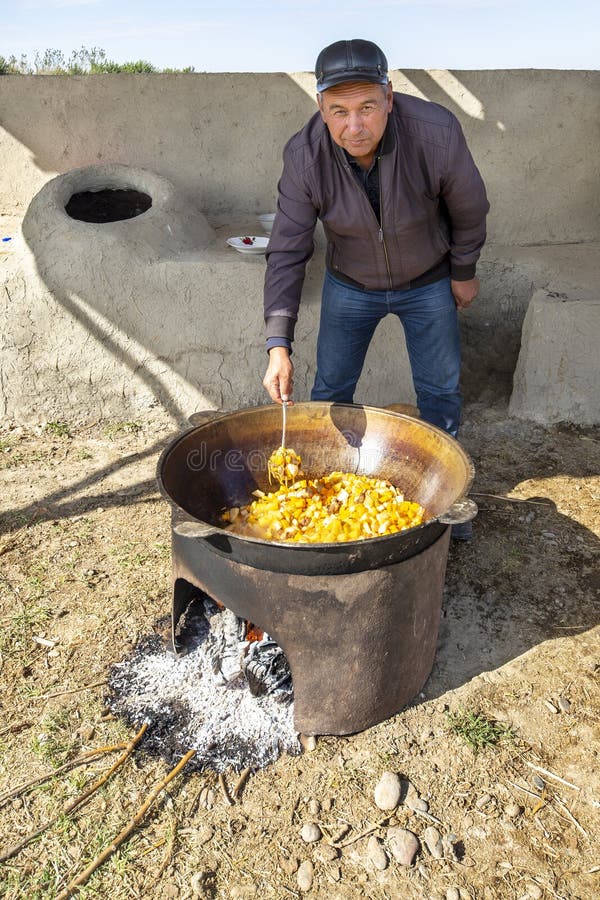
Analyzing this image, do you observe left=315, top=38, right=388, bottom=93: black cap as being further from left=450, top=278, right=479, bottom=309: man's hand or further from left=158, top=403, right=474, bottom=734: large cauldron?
left=158, top=403, right=474, bottom=734: large cauldron

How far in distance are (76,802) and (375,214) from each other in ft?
8.56

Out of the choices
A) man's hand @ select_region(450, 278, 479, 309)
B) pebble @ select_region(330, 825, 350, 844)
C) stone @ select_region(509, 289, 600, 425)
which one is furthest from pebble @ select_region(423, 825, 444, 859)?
stone @ select_region(509, 289, 600, 425)

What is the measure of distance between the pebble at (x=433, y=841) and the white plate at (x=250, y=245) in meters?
3.69

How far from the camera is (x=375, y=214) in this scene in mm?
3191

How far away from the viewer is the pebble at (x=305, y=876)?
232 centimetres

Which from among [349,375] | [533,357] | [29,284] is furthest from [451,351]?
[29,284]

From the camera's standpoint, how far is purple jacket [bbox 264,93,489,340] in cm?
305

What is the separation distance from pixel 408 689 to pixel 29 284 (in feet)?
12.3

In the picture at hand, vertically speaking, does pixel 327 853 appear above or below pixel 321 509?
below

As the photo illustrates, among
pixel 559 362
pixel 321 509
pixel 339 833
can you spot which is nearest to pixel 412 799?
pixel 339 833

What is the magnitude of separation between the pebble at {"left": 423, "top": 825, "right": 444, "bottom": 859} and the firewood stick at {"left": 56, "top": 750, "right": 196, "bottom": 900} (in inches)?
35.1

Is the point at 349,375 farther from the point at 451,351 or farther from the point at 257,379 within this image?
the point at 257,379

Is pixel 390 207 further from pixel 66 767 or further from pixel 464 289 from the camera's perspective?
pixel 66 767

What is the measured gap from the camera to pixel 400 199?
3113mm
